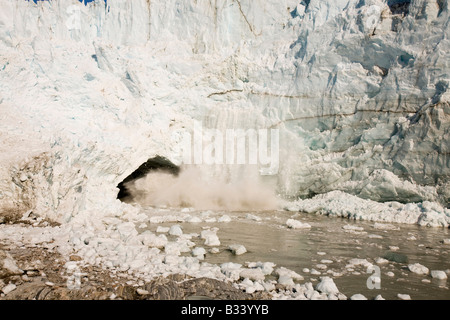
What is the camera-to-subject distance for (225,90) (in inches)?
561

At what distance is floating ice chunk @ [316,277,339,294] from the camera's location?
3.91 meters

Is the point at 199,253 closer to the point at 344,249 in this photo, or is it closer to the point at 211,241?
the point at 211,241

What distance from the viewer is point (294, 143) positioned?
1291 cm

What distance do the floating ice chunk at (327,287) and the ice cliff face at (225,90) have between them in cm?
590

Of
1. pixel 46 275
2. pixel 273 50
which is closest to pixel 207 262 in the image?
pixel 46 275

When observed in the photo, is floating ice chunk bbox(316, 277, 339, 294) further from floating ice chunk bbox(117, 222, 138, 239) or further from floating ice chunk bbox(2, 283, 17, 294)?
floating ice chunk bbox(117, 222, 138, 239)

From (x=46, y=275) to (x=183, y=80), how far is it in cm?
1123

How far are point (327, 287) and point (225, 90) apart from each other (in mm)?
11395

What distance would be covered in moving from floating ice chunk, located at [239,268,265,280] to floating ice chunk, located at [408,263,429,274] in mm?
2432

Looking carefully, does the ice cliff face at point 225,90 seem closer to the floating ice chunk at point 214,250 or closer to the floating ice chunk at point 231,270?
the floating ice chunk at point 214,250

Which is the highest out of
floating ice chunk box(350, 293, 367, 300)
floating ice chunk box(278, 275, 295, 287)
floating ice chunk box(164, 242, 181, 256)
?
floating ice chunk box(164, 242, 181, 256)
